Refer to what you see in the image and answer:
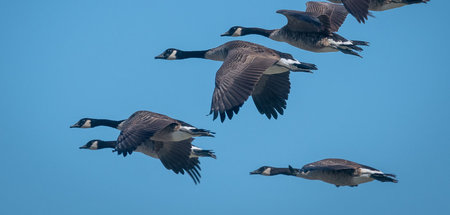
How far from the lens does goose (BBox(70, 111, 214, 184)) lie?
17.8 metres

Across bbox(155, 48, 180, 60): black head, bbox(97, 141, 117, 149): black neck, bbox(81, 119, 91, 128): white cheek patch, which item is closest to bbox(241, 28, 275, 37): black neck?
bbox(155, 48, 180, 60): black head

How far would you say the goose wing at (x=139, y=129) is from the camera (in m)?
17.5

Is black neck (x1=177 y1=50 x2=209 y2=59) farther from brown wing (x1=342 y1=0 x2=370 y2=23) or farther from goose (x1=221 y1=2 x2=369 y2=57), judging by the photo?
brown wing (x1=342 y1=0 x2=370 y2=23)

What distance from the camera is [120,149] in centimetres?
1745

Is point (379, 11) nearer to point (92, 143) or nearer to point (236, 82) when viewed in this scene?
point (236, 82)

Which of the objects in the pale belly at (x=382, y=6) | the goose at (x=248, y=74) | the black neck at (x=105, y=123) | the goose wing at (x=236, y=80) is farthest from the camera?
the black neck at (x=105, y=123)

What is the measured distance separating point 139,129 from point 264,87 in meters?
3.73

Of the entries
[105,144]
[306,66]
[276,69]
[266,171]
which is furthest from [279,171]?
[105,144]

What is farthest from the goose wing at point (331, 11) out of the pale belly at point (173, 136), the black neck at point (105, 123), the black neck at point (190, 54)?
the black neck at point (105, 123)

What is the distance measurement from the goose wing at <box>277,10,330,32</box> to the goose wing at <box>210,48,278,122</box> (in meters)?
1.07

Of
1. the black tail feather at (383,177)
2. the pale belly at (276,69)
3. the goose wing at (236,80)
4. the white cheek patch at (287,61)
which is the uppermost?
the white cheek patch at (287,61)

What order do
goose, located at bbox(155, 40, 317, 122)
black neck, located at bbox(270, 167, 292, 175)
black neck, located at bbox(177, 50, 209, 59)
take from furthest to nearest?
black neck, located at bbox(270, 167, 292, 175)
black neck, located at bbox(177, 50, 209, 59)
goose, located at bbox(155, 40, 317, 122)

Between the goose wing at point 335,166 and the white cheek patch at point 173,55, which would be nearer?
the goose wing at point 335,166

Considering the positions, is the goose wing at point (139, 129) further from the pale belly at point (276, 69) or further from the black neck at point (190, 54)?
the black neck at point (190, 54)
